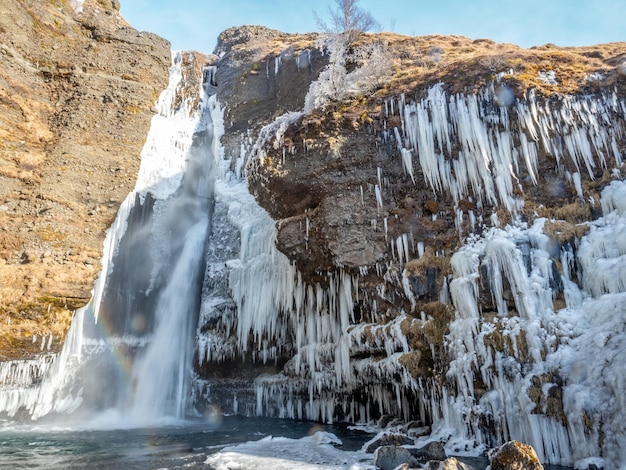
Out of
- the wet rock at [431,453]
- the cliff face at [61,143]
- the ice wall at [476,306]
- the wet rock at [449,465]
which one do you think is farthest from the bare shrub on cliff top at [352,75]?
the wet rock at [449,465]

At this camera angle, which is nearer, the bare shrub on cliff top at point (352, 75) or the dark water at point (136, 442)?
the dark water at point (136, 442)

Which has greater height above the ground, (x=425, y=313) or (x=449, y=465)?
(x=425, y=313)

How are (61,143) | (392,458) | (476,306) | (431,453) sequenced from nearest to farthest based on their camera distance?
(392,458) → (431,453) → (476,306) → (61,143)

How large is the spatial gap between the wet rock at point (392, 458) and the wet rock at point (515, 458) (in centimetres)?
138

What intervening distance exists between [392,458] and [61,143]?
49.2 ft

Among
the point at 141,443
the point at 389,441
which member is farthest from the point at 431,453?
the point at 141,443

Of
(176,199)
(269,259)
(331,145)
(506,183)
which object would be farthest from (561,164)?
(176,199)

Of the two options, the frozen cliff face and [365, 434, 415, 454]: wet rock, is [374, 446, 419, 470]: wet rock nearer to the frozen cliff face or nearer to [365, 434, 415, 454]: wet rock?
[365, 434, 415, 454]: wet rock

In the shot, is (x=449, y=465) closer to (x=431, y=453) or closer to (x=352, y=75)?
(x=431, y=453)

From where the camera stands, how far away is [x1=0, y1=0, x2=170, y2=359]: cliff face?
40.0 ft

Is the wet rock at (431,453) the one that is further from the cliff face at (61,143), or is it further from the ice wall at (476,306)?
Result: the cliff face at (61,143)

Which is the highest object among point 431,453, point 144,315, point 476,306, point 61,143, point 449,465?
point 61,143

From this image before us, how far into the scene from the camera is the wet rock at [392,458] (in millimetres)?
6891

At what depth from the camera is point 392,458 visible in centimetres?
698
